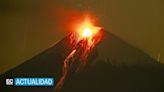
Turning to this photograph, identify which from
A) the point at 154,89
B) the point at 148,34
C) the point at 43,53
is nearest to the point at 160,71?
the point at 154,89

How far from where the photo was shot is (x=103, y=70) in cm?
217

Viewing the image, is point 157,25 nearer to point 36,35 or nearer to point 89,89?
point 89,89

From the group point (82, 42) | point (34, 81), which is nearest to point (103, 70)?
point (82, 42)

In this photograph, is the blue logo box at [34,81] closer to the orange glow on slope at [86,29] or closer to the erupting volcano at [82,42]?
the erupting volcano at [82,42]

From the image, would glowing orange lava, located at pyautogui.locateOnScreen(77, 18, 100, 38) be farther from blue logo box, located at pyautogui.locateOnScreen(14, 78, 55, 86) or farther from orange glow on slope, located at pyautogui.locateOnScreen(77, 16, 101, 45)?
blue logo box, located at pyautogui.locateOnScreen(14, 78, 55, 86)

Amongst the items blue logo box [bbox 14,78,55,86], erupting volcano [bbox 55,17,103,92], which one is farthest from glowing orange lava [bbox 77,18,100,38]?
blue logo box [bbox 14,78,55,86]

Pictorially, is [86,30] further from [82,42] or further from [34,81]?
[34,81]

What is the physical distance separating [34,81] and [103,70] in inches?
19.7

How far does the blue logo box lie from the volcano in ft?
0.09

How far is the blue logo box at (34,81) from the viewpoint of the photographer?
2.12 m

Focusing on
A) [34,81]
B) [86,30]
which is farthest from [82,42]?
[34,81]

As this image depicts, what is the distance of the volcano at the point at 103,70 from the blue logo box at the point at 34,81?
29 millimetres

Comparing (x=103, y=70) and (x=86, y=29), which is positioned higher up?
(x=86, y=29)

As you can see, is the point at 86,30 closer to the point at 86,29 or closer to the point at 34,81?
the point at 86,29
